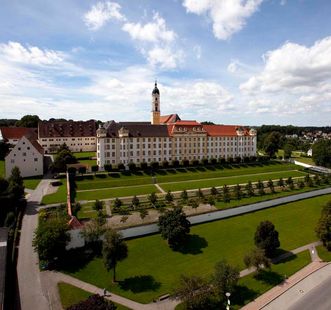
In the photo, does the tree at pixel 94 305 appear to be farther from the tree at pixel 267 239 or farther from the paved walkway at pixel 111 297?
the tree at pixel 267 239

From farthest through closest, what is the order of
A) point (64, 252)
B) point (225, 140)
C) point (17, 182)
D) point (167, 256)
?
point (225, 140), point (17, 182), point (167, 256), point (64, 252)

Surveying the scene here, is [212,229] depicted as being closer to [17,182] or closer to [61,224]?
[61,224]

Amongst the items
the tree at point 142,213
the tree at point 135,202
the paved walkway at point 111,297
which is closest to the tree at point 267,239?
the paved walkway at point 111,297

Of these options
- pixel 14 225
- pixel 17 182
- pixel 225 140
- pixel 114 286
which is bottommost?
pixel 114 286

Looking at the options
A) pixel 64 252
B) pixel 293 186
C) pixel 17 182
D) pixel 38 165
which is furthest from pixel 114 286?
pixel 293 186

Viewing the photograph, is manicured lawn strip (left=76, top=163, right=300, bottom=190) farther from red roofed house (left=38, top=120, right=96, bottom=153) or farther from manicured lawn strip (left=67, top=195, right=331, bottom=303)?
red roofed house (left=38, top=120, right=96, bottom=153)

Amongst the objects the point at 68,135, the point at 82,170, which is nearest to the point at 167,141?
the point at 82,170

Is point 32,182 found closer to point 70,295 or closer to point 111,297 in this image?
point 70,295
